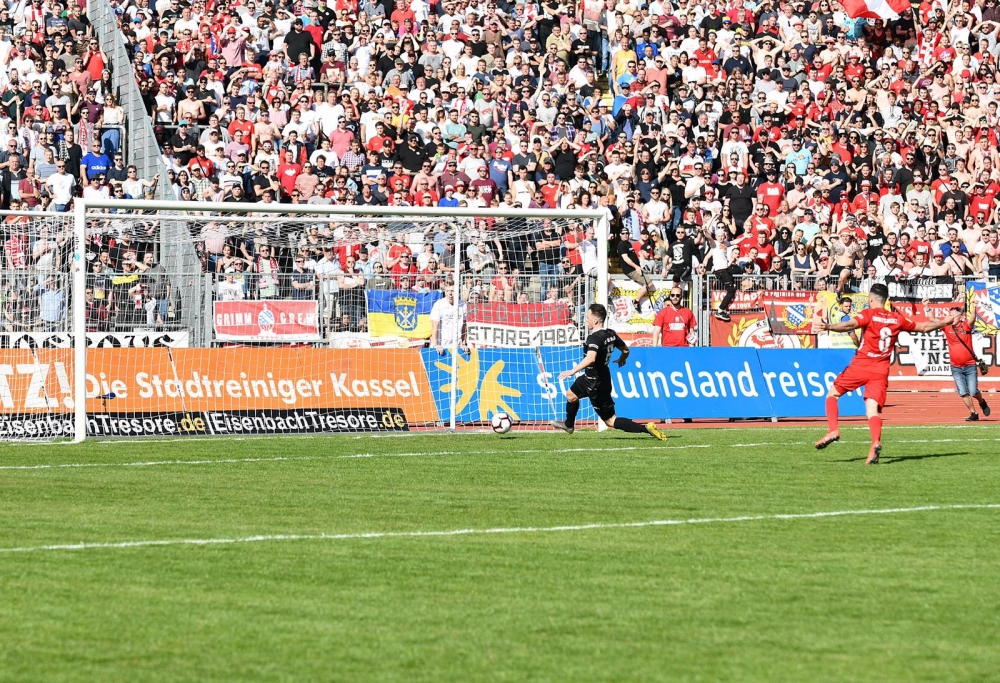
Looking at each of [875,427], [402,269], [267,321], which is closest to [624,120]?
[402,269]

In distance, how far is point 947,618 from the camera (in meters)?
7.89

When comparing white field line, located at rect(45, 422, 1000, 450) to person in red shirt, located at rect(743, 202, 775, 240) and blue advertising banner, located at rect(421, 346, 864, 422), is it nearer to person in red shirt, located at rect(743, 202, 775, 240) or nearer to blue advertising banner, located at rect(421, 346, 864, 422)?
blue advertising banner, located at rect(421, 346, 864, 422)

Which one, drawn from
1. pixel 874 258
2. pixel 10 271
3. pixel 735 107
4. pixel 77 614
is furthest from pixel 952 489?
pixel 735 107

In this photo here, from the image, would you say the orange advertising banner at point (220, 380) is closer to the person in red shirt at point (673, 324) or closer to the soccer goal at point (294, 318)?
the soccer goal at point (294, 318)

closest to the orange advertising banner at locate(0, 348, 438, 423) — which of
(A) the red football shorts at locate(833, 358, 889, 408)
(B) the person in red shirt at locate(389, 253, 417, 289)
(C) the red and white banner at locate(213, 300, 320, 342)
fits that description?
(C) the red and white banner at locate(213, 300, 320, 342)

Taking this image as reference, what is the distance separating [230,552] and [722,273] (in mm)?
19185

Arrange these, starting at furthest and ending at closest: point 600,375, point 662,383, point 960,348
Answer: point 960,348 → point 662,383 → point 600,375

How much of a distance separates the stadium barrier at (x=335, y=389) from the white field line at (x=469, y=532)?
33.8 feet

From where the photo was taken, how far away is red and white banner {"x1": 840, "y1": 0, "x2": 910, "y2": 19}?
38.0 m

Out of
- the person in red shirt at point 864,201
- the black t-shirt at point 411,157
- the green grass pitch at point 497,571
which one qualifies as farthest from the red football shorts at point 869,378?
the person in red shirt at point 864,201

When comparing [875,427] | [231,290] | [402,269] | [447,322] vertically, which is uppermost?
[402,269]

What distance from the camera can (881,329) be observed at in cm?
1747

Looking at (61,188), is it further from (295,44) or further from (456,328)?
(456,328)

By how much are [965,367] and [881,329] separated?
8.73 m
